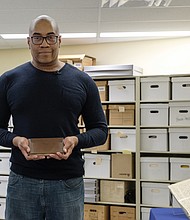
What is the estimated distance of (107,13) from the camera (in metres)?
2.99

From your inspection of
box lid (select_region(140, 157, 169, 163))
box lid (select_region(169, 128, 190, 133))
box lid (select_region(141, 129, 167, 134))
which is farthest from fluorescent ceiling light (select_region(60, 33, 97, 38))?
box lid (select_region(140, 157, 169, 163))

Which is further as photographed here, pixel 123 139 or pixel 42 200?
pixel 123 139

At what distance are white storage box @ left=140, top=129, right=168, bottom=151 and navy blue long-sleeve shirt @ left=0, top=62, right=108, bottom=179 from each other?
2441mm

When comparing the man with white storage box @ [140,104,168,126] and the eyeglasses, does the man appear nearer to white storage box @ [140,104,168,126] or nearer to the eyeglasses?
the eyeglasses

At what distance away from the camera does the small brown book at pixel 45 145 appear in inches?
42.6

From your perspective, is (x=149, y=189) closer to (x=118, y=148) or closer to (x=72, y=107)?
(x=118, y=148)

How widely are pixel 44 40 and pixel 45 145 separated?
0.36 metres

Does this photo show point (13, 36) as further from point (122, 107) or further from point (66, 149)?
point (66, 149)

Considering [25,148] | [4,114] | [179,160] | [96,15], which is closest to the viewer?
[25,148]

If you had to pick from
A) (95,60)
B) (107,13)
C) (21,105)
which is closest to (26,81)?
(21,105)

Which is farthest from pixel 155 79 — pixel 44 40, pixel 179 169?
pixel 44 40

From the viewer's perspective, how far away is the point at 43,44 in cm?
117

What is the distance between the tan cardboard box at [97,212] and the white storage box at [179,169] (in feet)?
2.68

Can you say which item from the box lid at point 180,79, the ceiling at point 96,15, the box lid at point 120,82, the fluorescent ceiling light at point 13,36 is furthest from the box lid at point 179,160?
the fluorescent ceiling light at point 13,36
